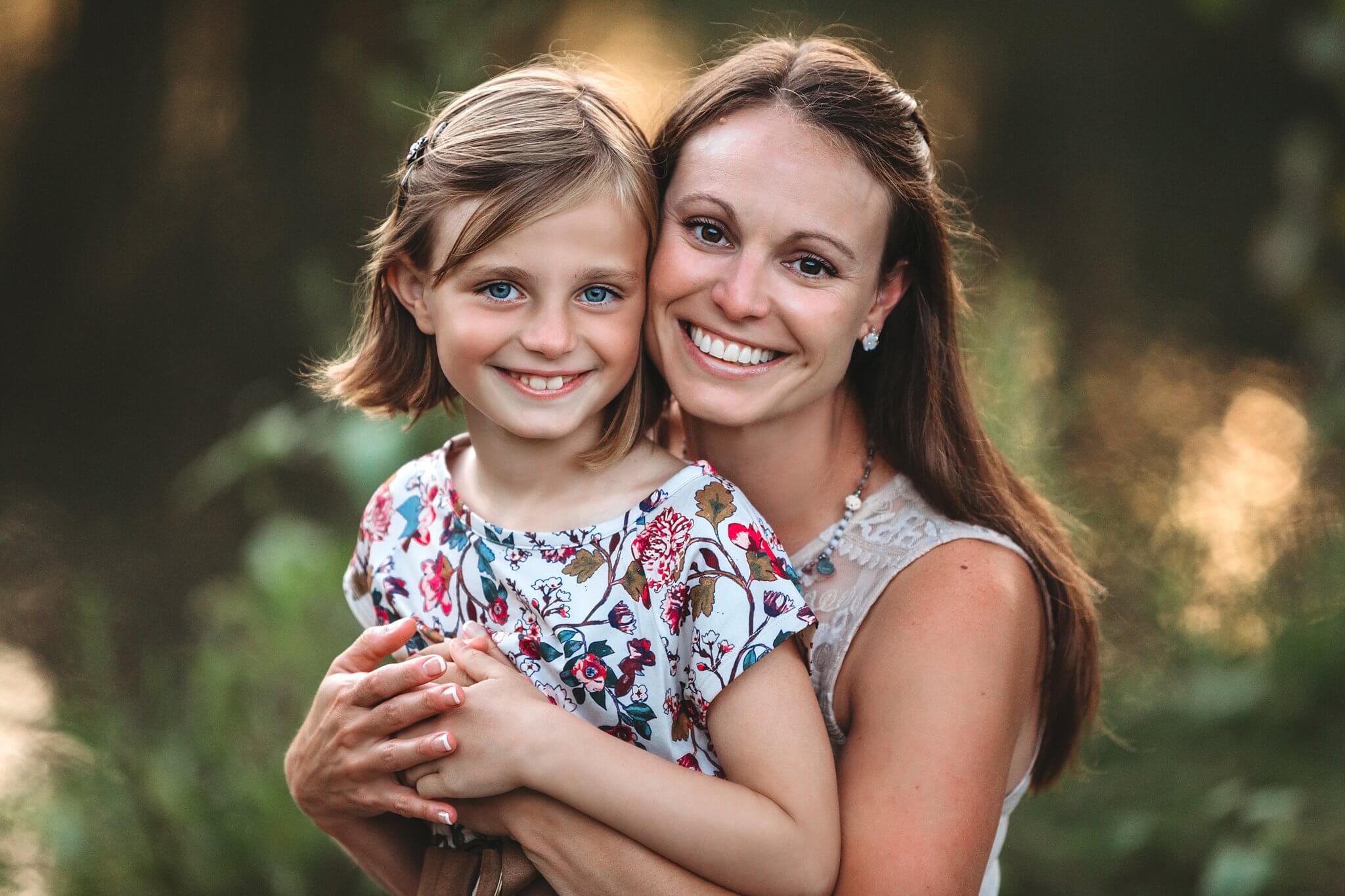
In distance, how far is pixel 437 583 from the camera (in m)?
1.89

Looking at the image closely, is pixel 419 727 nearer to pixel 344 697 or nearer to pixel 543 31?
pixel 344 697

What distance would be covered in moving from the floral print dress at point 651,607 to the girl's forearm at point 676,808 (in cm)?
10

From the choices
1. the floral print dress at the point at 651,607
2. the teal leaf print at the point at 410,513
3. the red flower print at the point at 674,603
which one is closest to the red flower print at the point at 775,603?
the floral print dress at the point at 651,607

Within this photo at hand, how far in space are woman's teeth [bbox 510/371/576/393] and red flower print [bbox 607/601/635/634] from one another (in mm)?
291

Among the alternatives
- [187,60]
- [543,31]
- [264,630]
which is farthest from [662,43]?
[264,630]

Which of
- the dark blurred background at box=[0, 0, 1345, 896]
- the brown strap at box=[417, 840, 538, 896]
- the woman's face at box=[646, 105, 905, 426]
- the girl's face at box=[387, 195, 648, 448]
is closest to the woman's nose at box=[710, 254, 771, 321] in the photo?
the woman's face at box=[646, 105, 905, 426]

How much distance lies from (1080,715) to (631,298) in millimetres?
1075

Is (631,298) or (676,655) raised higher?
(631,298)

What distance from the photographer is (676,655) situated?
1.71 m

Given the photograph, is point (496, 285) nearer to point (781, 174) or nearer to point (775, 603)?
point (781, 174)

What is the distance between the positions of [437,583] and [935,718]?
705 millimetres

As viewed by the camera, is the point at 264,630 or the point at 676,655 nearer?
the point at 676,655

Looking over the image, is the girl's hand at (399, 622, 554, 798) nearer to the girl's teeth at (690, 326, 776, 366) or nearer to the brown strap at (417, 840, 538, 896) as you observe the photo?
the brown strap at (417, 840, 538, 896)

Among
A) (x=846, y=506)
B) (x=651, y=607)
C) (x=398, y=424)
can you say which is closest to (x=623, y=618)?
(x=651, y=607)
